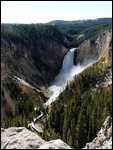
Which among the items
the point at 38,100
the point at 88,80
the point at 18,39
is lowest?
the point at 38,100

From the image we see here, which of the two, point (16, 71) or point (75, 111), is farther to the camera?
point (16, 71)

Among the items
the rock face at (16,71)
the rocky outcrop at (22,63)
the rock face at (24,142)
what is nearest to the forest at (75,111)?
the rock face at (16,71)

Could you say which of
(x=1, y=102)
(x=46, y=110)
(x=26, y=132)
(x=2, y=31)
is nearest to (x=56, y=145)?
(x=26, y=132)

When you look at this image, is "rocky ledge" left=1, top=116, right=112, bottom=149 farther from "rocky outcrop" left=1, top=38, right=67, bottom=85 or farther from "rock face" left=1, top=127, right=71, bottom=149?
"rocky outcrop" left=1, top=38, right=67, bottom=85

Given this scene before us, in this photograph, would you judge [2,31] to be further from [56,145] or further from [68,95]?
[56,145]

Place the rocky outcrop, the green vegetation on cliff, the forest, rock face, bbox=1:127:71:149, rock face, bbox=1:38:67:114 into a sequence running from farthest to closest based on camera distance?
1. the rocky outcrop
2. rock face, bbox=1:38:67:114
3. the forest
4. the green vegetation on cliff
5. rock face, bbox=1:127:71:149

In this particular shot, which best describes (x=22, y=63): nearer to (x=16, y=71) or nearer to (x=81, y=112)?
(x=16, y=71)

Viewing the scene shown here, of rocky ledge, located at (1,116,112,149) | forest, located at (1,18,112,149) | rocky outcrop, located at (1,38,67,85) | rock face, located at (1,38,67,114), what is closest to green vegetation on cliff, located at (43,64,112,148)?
forest, located at (1,18,112,149)

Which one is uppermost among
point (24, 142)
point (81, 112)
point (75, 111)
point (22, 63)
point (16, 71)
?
point (24, 142)

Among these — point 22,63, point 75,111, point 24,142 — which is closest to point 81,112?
point 75,111
